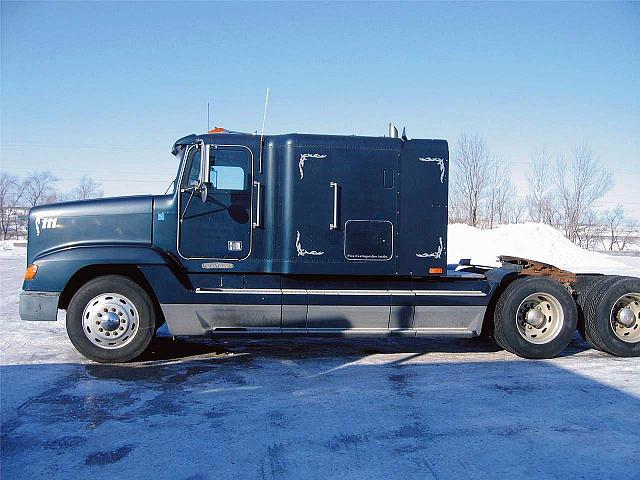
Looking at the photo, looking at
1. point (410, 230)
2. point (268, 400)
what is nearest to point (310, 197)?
point (410, 230)

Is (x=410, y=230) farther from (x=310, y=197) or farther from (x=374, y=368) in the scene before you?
(x=374, y=368)

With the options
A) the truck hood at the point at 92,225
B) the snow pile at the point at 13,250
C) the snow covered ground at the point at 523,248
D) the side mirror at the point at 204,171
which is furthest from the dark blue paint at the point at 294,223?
the snow pile at the point at 13,250

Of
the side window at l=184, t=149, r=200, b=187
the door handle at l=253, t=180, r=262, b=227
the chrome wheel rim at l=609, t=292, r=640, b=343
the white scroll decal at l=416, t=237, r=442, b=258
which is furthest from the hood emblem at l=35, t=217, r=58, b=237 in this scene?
the chrome wheel rim at l=609, t=292, r=640, b=343

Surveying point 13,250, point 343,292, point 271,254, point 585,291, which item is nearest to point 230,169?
point 271,254

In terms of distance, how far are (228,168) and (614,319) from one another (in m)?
5.85

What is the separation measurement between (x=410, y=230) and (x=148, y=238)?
3.44 meters

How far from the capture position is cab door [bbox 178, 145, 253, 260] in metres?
7.12

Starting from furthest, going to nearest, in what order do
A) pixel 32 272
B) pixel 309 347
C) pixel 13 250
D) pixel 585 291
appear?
pixel 13 250 → pixel 309 347 → pixel 585 291 → pixel 32 272

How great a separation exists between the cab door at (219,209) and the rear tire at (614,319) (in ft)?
16.2

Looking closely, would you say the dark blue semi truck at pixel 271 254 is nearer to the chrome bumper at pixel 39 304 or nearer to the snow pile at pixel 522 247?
the chrome bumper at pixel 39 304

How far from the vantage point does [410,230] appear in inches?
289

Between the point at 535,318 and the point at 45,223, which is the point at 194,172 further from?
the point at 535,318

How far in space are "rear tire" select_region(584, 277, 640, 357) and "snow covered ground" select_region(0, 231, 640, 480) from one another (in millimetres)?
269

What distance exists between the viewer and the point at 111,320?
6.80 metres
